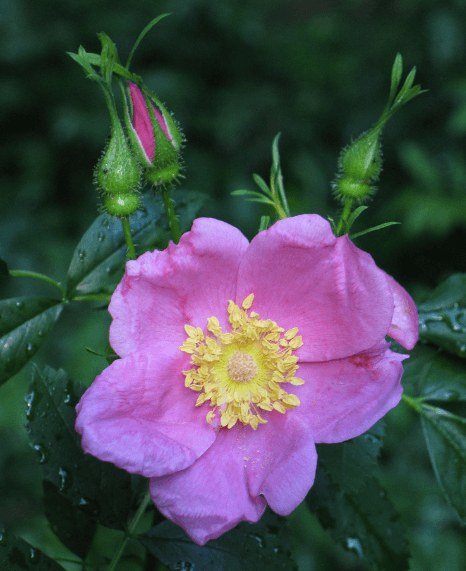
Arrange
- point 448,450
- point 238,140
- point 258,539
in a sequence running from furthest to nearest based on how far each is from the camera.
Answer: point 238,140 < point 448,450 < point 258,539

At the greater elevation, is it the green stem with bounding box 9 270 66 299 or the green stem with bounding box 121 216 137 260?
the green stem with bounding box 121 216 137 260

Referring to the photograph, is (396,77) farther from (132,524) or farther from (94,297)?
(132,524)

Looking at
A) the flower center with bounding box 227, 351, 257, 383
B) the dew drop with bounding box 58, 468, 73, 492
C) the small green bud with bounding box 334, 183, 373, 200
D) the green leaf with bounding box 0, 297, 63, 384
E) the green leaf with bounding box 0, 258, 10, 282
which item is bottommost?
the dew drop with bounding box 58, 468, 73, 492

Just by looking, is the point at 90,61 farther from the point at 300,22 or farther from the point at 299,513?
the point at 300,22

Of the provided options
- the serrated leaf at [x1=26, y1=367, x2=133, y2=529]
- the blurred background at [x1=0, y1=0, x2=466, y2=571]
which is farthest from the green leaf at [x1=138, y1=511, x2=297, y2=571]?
the blurred background at [x1=0, y1=0, x2=466, y2=571]

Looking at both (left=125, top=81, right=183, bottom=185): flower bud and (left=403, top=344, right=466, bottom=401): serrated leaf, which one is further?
(left=403, top=344, right=466, bottom=401): serrated leaf

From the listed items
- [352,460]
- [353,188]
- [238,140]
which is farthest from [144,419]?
[238,140]

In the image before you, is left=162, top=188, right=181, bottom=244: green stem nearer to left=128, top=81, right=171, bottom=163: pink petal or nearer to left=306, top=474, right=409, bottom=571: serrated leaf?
left=128, top=81, right=171, bottom=163: pink petal
